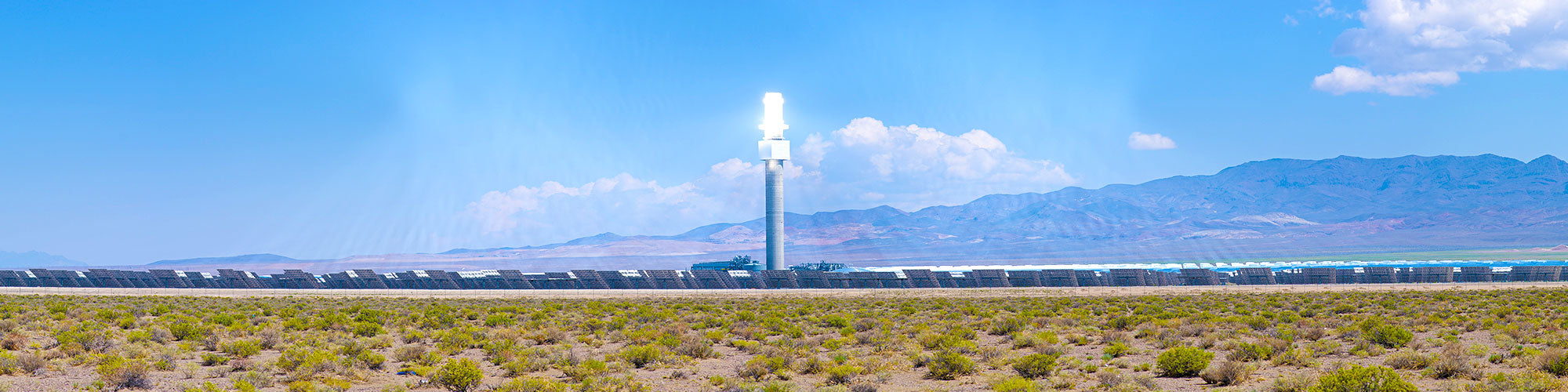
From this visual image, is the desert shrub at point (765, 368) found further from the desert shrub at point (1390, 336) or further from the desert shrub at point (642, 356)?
the desert shrub at point (1390, 336)

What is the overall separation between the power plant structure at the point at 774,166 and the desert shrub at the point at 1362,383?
333 ft

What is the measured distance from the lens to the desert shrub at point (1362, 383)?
55.9 ft

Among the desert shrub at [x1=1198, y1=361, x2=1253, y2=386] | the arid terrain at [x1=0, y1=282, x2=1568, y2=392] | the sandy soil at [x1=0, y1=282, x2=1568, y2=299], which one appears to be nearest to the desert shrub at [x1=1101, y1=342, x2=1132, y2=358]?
the arid terrain at [x1=0, y1=282, x2=1568, y2=392]

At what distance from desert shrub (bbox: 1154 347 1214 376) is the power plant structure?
9640 cm

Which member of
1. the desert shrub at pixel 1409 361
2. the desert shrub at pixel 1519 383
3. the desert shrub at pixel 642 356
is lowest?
the desert shrub at pixel 1519 383

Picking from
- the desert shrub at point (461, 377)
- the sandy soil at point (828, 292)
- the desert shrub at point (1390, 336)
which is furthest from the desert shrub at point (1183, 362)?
the sandy soil at point (828, 292)

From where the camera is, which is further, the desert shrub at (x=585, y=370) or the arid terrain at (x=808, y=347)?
the desert shrub at (x=585, y=370)

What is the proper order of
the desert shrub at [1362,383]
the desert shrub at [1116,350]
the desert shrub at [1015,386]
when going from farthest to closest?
1. the desert shrub at [1116,350]
2. the desert shrub at [1015,386]
3. the desert shrub at [1362,383]

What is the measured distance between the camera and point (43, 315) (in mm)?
40406

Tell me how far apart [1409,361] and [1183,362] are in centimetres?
399

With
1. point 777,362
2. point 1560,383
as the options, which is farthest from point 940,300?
point 1560,383

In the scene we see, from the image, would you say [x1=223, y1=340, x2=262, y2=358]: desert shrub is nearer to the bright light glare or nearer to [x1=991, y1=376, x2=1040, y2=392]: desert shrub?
[x1=991, y1=376, x2=1040, y2=392]: desert shrub

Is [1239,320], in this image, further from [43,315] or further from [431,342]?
[43,315]

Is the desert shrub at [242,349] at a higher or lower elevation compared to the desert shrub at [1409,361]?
higher
